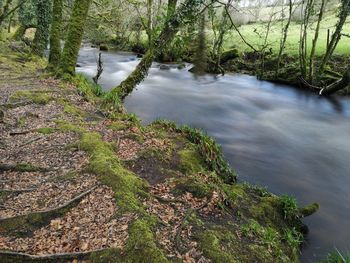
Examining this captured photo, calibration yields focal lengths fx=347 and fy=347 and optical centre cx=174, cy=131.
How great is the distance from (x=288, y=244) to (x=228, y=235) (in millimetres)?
1732

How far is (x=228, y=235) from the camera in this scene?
6160mm

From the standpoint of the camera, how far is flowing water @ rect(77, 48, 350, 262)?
995 centimetres

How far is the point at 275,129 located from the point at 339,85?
7292mm

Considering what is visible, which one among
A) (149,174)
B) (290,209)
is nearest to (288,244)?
(290,209)

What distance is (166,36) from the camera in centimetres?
1323

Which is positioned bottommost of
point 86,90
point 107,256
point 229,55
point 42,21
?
point 107,256

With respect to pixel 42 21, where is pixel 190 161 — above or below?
below

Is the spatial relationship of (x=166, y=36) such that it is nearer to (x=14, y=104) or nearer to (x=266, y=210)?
(x=14, y=104)

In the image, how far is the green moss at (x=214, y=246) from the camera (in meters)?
5.46

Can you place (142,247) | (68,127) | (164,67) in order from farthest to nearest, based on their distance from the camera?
(164,67) → (68,127) → (142,247)

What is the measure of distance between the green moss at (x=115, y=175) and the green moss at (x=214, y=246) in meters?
1.26

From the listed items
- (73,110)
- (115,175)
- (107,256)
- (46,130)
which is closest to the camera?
(107,256)

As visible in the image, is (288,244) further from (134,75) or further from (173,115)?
(173,115)

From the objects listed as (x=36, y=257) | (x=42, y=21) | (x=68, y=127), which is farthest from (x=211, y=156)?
(x=42, y=21)
